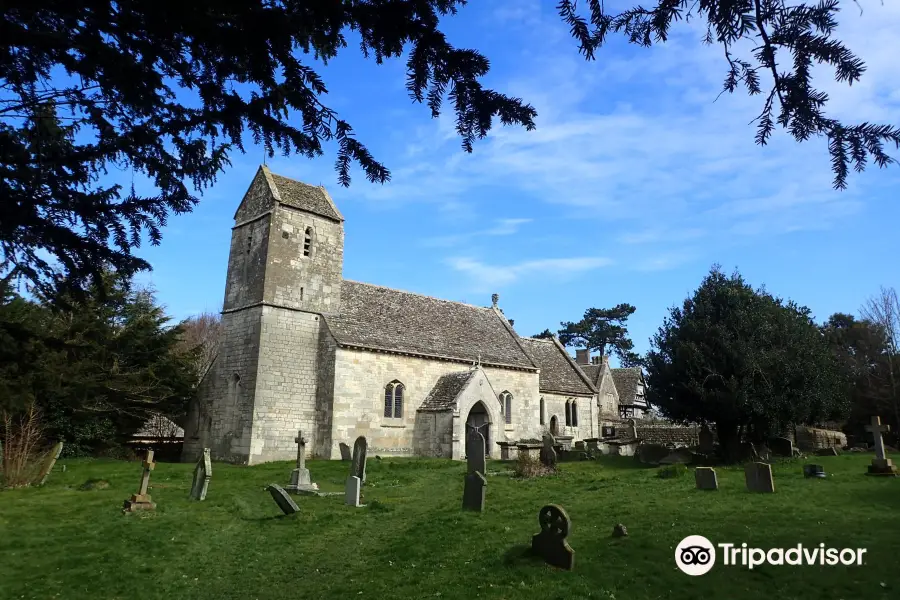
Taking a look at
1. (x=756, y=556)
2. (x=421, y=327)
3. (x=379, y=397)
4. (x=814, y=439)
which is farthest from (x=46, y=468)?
(x=814, y=439)

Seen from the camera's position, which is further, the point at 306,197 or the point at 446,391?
the point at 306,197

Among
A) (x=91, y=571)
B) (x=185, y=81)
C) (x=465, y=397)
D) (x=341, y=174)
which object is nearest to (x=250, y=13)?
(x=185, y=81)

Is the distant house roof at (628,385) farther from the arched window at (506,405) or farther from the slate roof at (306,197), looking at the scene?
the slate roof at (306,197)

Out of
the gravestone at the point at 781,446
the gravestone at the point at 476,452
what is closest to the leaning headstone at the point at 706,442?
the gravestone at the point at 781,446

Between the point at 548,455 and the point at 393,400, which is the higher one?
the point at 393,400

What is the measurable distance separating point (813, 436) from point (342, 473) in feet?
73.9

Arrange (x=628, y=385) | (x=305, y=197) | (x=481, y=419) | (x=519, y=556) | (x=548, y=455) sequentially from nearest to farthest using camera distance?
(x=519, y=556)
(x=548, y=455)
(x=305, y=197)
(x=481, y=419)
(x=628, y=385)

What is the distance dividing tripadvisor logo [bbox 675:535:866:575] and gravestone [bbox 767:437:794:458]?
51.9 feet

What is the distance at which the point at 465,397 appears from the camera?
2631 centimetres

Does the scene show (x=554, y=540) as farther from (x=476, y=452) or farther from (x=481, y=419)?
(x=481, y=419)

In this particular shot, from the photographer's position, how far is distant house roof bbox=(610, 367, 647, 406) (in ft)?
181

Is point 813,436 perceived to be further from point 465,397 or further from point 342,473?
point 342,473

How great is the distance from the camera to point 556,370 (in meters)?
37.3

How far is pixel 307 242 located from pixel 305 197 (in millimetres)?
2399
